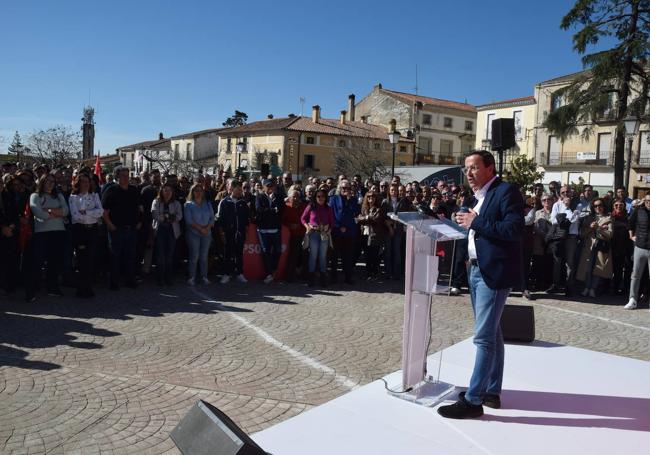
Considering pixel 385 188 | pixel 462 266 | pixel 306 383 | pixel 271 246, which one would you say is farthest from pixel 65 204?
pixel 462 266

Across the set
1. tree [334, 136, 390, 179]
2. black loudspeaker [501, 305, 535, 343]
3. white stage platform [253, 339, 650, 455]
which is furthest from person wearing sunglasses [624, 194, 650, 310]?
tree [334, 136, 390, 179]

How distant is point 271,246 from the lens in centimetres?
1038

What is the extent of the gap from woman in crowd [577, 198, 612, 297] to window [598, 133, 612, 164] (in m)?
33.2

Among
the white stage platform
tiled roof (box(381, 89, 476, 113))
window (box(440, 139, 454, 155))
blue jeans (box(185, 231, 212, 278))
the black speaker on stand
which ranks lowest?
the white stage platform

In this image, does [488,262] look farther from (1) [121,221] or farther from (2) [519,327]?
(1) [121,221]

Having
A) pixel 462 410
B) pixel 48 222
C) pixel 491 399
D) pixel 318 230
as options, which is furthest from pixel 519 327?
pixel 48 222

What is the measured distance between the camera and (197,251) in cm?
974

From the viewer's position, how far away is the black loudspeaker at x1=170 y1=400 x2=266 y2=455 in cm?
292

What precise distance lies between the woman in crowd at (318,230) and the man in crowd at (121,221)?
10.1 feet

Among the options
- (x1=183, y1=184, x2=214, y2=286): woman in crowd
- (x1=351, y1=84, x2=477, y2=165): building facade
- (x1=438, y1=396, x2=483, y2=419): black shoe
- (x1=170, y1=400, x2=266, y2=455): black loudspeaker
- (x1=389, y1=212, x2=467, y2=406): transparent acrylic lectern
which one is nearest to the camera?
(x1=170, y1=400, x2=266, y2=455): black loudspeaker

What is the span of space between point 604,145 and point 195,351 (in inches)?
1621

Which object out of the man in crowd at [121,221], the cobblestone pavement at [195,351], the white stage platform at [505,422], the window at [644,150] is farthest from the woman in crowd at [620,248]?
the window at [644,150]

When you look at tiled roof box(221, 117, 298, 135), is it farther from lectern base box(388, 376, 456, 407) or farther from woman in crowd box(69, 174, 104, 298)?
lectern base box(388, 376, 456, 407)

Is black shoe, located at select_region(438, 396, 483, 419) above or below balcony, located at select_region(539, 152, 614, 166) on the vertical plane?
below
